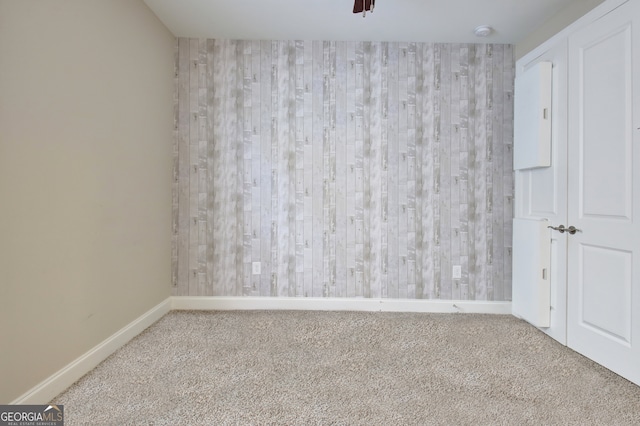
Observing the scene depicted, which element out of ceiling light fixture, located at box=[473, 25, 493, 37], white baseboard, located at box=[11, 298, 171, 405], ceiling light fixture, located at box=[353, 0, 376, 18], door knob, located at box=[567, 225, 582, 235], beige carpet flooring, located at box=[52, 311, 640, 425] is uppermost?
ceiling light fixture, located at box=[473, 25, 493, 37]

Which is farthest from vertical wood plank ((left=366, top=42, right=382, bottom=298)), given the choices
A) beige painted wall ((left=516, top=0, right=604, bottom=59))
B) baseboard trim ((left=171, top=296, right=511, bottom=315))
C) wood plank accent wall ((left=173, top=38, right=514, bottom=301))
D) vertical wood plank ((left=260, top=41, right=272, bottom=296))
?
beige painted wall ((left=516, top=0, right=604, bottom=59))

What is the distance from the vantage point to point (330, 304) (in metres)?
3.03

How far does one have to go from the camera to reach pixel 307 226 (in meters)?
3.06

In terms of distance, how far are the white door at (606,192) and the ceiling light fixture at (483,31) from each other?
66cm

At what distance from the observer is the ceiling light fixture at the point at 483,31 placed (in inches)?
107

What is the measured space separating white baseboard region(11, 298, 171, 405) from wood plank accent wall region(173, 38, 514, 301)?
1.93 ft

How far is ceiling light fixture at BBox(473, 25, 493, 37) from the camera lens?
272 cm

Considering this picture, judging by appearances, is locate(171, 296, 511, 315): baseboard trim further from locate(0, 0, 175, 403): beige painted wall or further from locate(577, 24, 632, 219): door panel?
locate(577, 24, 632, 219): door panel

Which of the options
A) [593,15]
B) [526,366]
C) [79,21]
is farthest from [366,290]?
[79,21]

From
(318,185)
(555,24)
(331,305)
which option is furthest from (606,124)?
(331,305)

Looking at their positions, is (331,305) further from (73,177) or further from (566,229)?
(73,177)

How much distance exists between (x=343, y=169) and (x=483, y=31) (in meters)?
1.68

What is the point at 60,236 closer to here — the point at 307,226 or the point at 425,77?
the point at 307,226

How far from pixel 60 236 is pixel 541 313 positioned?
3.27 metres
